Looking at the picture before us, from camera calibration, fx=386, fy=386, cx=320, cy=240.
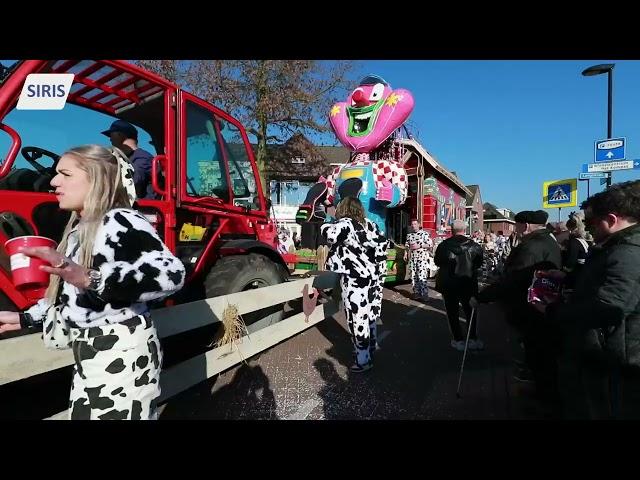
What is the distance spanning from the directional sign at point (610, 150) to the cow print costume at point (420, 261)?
3.72m

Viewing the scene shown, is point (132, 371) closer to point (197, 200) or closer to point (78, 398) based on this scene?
point (78, 398)

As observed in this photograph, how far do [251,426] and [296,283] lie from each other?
7.99 ft

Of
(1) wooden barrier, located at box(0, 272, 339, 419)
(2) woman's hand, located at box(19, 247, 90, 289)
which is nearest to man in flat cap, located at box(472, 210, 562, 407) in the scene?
(1) wooden barrier, located at box(0, 272, 339, 419)

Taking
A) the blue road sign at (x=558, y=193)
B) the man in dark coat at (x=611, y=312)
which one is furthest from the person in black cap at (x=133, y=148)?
the blue road sign at (x=558, y=193)

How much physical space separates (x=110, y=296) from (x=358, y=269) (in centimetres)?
282

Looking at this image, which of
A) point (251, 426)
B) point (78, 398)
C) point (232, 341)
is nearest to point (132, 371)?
point (78, 398)

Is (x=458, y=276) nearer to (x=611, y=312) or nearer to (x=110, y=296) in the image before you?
(x=611, y=312)

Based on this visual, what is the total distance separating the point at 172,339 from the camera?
370cm

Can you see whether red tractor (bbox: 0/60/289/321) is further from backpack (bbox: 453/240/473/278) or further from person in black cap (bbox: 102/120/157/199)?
backpack (bbox: 453/240/473/278)

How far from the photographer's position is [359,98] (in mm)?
8109

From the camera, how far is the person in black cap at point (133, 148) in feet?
10.0

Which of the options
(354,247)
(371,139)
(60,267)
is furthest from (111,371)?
(371,139)

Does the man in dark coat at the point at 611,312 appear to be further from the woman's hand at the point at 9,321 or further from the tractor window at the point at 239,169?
the tractor window at the point at 239,169

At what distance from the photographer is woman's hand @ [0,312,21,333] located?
5.22 ft
